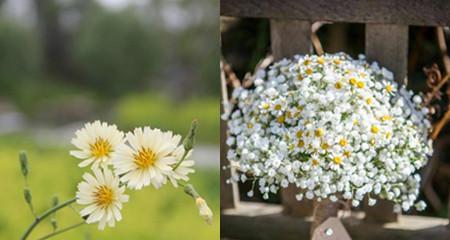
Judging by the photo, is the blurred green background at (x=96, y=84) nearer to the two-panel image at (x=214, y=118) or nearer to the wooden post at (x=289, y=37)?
the two-panel image at (x=214, y=118)

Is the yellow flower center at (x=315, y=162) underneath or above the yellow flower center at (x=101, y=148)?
underneath

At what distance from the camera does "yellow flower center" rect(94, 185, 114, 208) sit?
135cm

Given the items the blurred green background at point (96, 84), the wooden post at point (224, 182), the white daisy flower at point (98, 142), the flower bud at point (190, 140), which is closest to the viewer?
the flower bud at point (190, 140)

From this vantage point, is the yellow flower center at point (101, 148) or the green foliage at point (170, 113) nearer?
the yellow flower center at point (101, 148)

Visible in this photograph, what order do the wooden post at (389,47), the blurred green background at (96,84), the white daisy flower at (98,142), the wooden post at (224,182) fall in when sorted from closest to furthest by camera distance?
the white daisy flower at (98,142) < the wooden post at (389,47) < the blurred green background at (96,84) < the wooden post at (224,182)

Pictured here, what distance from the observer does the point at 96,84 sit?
1.98 m

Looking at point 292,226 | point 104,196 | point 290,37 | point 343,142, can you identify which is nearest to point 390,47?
point 290,37

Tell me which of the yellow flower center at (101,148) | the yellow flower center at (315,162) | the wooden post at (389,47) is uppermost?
the wooden post at (389,47)

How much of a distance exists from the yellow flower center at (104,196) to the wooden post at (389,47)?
0.77m

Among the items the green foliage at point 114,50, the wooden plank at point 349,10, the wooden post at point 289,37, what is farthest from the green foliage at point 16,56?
the wooden post at point 289,37

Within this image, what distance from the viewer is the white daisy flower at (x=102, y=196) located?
1.35 metres

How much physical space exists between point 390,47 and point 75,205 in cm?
89

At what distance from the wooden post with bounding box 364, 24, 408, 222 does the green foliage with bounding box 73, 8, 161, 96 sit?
557mm

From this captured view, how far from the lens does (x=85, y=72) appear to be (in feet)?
6.43
